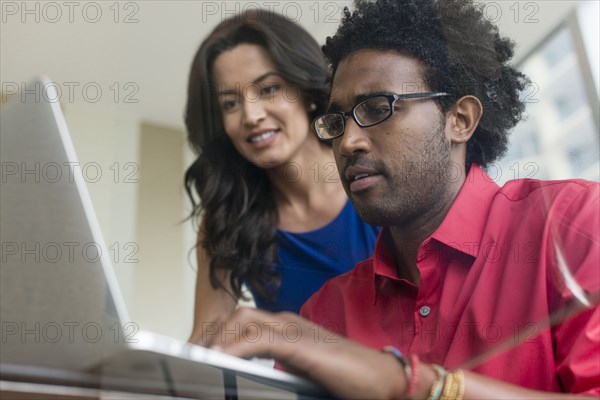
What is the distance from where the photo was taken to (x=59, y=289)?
64cm

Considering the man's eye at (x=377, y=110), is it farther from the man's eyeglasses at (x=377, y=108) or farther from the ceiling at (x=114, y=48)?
the ceiling at (x=114, y=48)

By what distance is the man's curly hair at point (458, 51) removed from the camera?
30.7 inches

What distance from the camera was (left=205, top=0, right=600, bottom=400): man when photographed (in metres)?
0.67

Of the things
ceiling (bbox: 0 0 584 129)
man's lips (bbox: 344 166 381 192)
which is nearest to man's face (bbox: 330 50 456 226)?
man's lips (bbox: 344 166 381 192)

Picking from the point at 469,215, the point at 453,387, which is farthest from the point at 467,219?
the point at 453,387

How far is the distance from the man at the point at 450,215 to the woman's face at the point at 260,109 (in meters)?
0.11

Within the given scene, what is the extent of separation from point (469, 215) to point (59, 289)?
455 mm

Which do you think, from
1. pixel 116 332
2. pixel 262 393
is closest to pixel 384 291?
pixel 262 393

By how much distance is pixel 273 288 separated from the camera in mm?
949

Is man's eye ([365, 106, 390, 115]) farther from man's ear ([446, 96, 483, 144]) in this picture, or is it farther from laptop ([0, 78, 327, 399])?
laptop ([0, 78, 327, 399])

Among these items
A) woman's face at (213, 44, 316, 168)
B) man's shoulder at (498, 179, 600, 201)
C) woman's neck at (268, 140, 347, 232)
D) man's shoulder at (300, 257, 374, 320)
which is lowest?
man's shoulder at (300, 257, 374, 320)

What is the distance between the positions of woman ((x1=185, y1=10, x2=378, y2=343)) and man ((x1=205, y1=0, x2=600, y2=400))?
0.07 meters

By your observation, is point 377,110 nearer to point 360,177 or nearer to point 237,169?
point 360,177

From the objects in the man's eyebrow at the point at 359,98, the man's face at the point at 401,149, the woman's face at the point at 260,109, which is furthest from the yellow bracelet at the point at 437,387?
the woman's face at the point at 260,109
